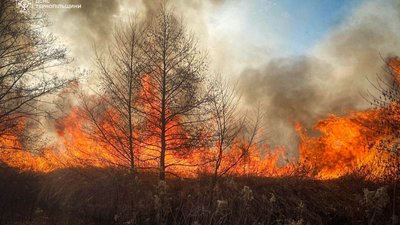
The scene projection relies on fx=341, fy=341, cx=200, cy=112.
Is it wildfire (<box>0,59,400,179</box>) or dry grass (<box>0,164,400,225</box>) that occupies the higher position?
wildfire (<box>0,59,400,179</box>)

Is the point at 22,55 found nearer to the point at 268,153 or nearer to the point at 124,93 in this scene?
the point at 124,93

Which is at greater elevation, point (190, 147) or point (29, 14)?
point (29, 14)

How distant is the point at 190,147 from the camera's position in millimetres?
14312

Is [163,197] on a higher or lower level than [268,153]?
lower

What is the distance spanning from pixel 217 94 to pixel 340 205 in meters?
6.44

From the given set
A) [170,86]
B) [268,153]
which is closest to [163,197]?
[170,86]

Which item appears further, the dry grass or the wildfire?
the wildfire

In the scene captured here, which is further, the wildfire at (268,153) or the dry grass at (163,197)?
the wildfire at (268,153)

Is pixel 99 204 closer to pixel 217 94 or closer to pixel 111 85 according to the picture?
pixel 111 85

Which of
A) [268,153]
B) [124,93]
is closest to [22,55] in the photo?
[124,93]

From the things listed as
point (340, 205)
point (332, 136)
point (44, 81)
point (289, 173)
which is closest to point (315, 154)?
point (332, 136)

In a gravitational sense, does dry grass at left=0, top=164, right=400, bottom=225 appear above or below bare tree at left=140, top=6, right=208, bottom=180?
below

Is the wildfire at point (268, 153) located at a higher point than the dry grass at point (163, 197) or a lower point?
higher

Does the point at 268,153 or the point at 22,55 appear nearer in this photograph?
the point at 22,55
